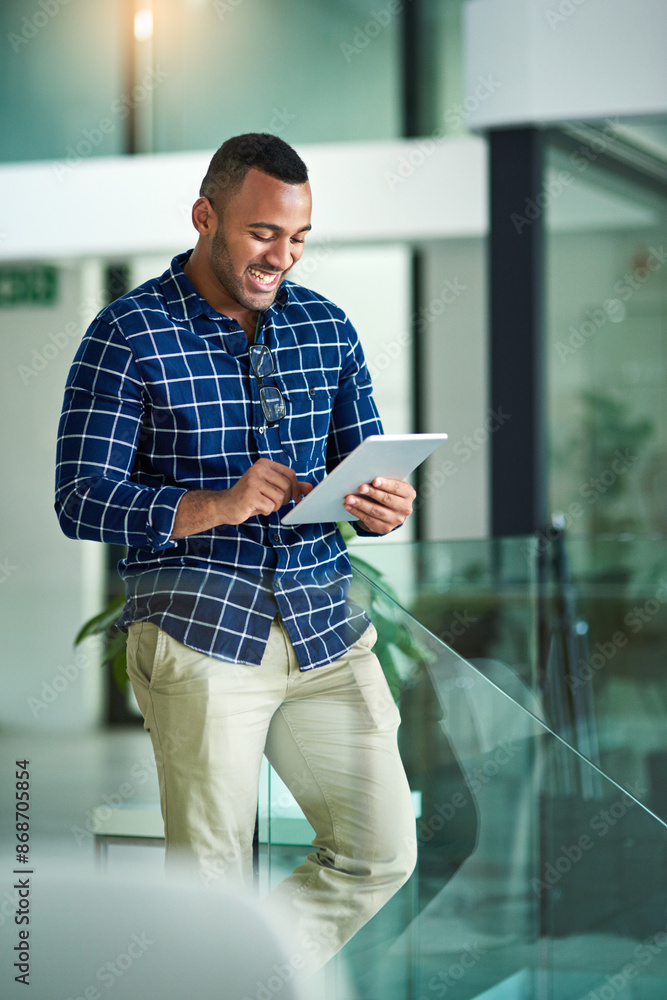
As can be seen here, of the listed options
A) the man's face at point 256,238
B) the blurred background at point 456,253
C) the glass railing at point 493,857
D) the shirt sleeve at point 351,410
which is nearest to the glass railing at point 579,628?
the blurred background at point 456,253

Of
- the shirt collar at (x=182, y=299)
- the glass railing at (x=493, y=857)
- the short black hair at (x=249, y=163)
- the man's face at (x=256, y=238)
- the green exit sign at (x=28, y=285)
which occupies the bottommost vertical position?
the glass railing at (x=493, y=857)

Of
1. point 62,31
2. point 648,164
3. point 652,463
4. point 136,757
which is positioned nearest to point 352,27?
point 62,31

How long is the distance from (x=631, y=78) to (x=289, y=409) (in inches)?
98.2

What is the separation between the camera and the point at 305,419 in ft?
5.01

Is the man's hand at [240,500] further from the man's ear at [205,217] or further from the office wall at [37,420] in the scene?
the office wall at [37,420]

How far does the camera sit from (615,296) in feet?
13.2

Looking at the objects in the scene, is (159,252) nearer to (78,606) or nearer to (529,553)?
(529,553)

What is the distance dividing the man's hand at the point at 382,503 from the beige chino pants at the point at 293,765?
0.60 feet

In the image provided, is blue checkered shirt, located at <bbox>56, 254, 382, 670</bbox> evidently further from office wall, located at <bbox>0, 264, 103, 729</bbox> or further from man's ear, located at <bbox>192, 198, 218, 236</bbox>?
office wall, located at <bbox>0, 264, 103, 729</bbox>

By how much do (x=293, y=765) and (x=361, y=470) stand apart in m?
0.44

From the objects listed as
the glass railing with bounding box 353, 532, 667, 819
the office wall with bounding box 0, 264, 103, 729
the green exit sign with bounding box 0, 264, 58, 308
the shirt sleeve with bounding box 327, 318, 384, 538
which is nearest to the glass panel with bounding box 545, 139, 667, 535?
the glass railing with bounding box 353, 532, 667, 819

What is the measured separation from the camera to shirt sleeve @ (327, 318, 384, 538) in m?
1.62

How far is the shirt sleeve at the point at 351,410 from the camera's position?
162 cm

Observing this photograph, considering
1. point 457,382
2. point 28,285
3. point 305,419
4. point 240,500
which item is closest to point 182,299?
point 305,419
